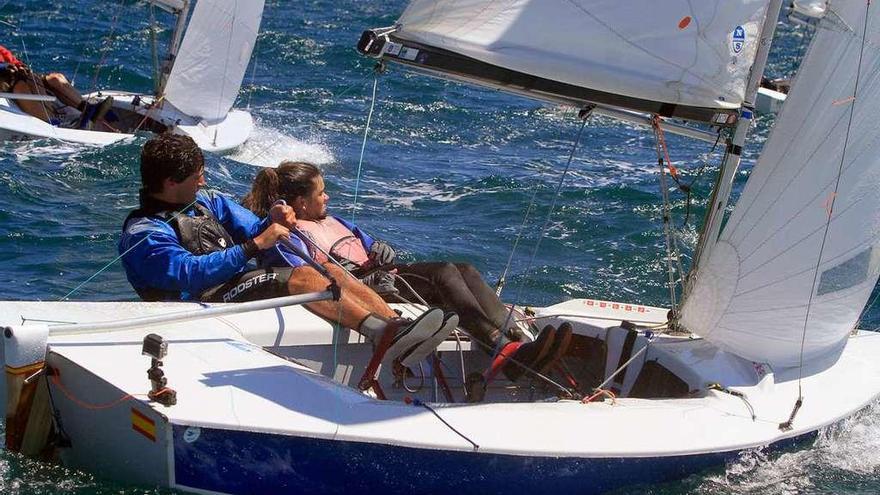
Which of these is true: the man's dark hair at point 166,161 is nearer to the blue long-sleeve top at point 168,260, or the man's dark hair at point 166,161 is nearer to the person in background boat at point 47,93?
the blue long-sleeve top at point 168,260

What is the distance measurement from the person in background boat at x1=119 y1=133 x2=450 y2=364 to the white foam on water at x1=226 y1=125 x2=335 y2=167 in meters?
6.21

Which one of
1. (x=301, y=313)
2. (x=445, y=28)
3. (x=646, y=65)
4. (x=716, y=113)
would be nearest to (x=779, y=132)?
(x=716, y=113)

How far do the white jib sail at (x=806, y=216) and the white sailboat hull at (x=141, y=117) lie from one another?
6.94 metres

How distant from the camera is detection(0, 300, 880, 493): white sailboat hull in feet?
14.4

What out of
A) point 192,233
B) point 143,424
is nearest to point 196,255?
point 192,233

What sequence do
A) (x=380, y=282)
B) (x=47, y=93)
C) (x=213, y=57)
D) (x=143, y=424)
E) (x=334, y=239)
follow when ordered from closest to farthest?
1. (x=143, y=424)
2. (x=380, y=282)
3. (x=334, y=239)
4. (x=47, y=93)
5. (x=213, y=57)

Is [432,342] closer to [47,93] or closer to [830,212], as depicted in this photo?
[830,212]

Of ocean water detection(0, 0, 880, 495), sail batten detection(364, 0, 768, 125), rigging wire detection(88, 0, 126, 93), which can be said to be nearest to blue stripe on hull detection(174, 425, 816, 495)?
ocean water detection(0, 0, 880, 495)

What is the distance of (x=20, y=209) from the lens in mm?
9055

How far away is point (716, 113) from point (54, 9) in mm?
14503

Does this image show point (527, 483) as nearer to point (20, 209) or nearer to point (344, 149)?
point (20, 209)

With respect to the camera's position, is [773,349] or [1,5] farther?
[1,5]

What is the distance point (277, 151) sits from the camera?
496 inches

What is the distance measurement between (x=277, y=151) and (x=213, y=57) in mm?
1277
